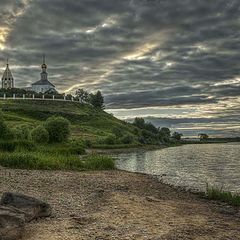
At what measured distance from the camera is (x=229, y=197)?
27062mm

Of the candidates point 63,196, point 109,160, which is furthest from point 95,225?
point 109,160

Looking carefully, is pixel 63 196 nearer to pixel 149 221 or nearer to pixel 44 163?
pixel 149 221

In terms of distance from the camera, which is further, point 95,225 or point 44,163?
point 44,163

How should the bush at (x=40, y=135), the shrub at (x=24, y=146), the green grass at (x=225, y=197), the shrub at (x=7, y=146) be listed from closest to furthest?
the green grass at (x=225, y=197) → the shrub at (x=7, y=146) → the shrub at (x=24, y=146) → the bush at (x=40, y=135)

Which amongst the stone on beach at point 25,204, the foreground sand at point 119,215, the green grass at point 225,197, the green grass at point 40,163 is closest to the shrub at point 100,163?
the green grass at point 40,163

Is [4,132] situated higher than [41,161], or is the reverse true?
[4,132]

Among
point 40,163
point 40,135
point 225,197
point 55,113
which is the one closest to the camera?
point 225,197

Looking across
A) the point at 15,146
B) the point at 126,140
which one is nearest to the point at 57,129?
the point at 15,146

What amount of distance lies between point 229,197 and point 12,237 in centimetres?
1730

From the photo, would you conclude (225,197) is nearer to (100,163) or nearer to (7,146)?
(100,163)

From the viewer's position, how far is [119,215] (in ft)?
62.1

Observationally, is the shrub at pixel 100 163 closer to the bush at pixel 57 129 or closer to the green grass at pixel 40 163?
the green grass at pixel 40 163

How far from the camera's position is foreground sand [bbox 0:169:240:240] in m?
15.6

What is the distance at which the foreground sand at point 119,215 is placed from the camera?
51.0 ft
